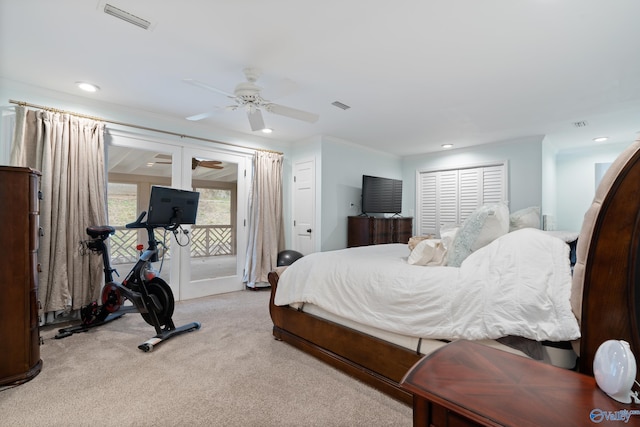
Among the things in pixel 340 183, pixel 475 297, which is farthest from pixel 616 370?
pixel 340 183

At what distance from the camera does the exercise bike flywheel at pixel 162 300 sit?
2727 millimetres

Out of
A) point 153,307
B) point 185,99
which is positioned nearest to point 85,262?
point 153,307

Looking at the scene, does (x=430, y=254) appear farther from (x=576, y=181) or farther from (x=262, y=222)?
(x=576, y=181)

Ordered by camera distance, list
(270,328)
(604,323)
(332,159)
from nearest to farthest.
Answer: (604,323) → (270,328) → (332,159)

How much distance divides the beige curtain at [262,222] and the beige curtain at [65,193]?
6.07ft

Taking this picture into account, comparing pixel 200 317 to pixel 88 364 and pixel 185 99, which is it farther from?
pixel 185 99

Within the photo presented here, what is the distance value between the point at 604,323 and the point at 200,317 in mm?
3326

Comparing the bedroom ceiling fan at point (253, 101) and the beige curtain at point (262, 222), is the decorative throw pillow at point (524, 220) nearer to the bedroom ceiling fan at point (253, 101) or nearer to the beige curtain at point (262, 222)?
the bedroom ceiling fan at point (253, 101)

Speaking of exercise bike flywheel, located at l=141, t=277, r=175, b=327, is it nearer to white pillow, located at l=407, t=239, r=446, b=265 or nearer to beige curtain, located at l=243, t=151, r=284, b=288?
beige curtain, located at l=243, t=151, r=284, b=288

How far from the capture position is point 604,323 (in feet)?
2.83

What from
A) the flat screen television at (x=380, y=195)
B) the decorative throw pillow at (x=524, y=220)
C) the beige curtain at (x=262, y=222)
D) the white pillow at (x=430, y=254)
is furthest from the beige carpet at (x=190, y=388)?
the flat screen television at (x=380, y=195)

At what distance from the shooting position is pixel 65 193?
3.02 meters

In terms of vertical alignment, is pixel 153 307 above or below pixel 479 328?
below

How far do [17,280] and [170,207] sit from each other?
1.14 metres
